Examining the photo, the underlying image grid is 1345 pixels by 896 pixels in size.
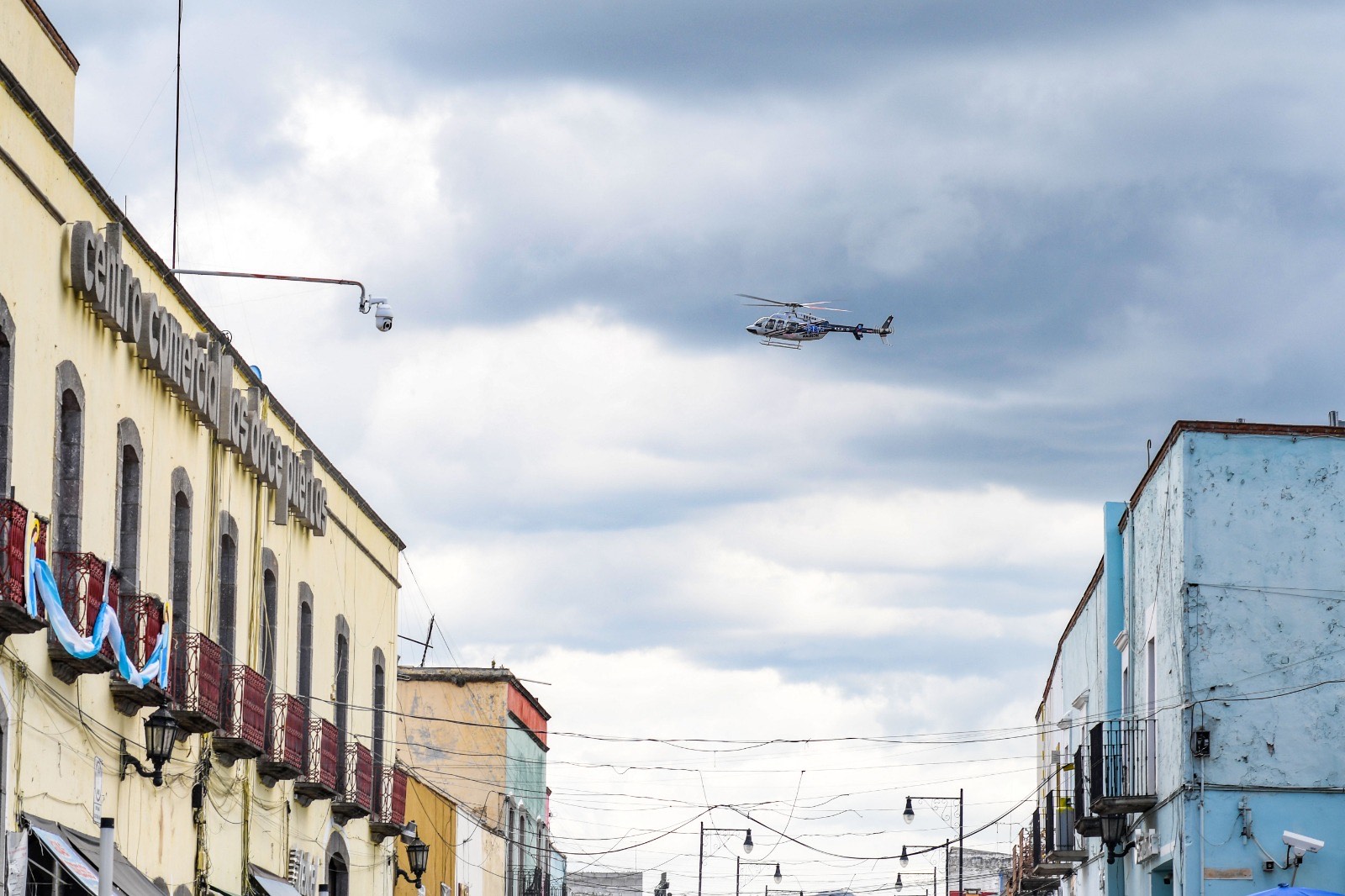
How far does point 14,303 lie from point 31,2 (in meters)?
5.26

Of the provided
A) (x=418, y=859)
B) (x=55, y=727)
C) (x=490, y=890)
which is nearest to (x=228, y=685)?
(x=55, y=727)

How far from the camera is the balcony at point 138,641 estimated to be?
61.2 ft

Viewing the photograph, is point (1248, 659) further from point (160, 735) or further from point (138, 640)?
point (138, 640)

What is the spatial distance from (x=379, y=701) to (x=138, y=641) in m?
14.2

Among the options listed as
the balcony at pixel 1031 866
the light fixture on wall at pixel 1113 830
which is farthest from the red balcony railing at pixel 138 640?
the balcony at pixel 1031 866

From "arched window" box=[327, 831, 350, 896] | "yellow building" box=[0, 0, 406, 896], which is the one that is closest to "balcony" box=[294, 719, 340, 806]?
"yellow building" box=[0, 0, 406, 896]

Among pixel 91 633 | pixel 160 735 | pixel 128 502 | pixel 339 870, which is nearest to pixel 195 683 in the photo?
pixel 128 502

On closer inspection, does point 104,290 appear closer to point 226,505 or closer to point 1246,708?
point 226,505

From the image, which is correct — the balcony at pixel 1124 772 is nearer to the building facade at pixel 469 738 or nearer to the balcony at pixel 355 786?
the balcony at pixel 355 786

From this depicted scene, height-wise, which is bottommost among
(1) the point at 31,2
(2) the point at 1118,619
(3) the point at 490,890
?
(3) the point at 490,890

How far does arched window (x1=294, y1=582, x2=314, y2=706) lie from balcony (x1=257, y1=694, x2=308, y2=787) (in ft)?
5.42

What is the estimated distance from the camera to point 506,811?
47.1 m

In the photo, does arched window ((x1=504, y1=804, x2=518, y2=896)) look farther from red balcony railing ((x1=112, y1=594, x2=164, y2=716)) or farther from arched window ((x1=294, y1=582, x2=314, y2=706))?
red balcony railing ((x1=112, y1=594, x2=164, y2=716))

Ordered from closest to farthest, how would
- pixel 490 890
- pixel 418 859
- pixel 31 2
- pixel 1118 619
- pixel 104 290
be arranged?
pixel 104 290 → pixel 31 2 → pixel 1118 619 → pixel 418 859 → pixel 490 890
